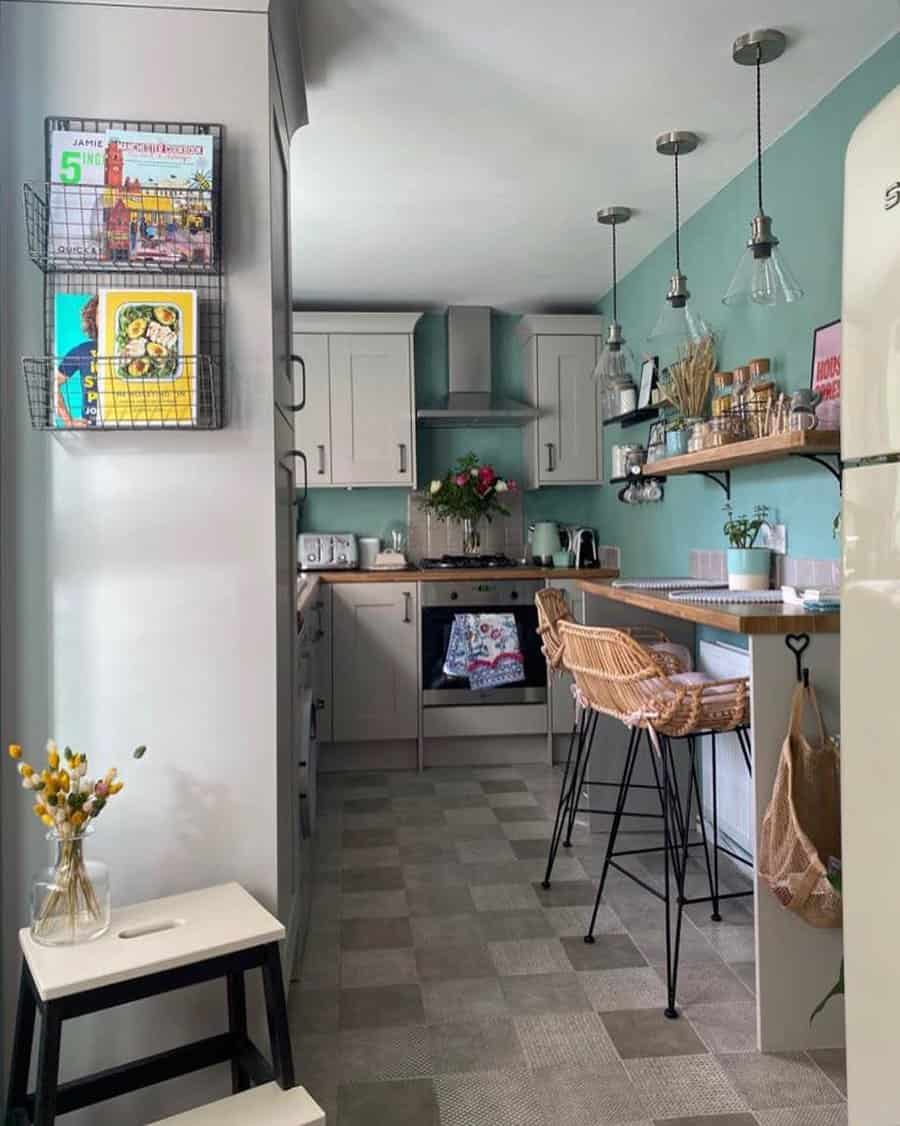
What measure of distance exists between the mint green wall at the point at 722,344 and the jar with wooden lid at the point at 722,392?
0.31 feet

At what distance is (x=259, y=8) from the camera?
1705 mm

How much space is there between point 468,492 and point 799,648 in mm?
2886

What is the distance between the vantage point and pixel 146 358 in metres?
1.64

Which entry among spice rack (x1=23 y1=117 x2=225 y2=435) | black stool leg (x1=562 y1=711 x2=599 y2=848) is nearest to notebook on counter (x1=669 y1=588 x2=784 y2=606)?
black stool leg (x1=562 y1=711 x2=599 y2=848)

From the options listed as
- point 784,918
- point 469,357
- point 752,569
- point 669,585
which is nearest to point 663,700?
point 784,918

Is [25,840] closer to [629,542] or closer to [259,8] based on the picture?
[259,8]

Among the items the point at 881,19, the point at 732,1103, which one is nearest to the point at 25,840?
the point at 732,1103

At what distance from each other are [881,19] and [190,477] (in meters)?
2.03

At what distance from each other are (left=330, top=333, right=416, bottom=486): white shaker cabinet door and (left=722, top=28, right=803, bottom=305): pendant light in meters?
2.38

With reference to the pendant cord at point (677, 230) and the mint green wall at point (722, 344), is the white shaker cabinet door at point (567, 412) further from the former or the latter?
the pendant cord at point (677, 230)

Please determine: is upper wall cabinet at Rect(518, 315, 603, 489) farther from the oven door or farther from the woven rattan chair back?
the woven rattan chair back

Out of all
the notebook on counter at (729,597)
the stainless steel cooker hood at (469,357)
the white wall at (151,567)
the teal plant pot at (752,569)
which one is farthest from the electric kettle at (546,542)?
the white wall at (151,567)

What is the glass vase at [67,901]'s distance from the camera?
1.46 metres

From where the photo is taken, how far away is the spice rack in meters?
1.62
